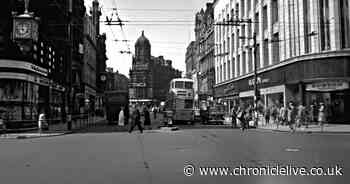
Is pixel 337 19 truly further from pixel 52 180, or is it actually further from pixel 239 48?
pixel 52 180

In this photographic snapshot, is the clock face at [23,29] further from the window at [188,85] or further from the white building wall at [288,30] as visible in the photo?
the white building wall at [288,30]

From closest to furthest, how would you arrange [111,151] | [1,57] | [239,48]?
[111,151] < [1,57] < [239,48]

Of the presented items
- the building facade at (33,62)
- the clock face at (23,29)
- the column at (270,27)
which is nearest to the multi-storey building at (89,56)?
the building facade at (33,62)

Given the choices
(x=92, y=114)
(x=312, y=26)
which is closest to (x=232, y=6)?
(x=312, y=26)

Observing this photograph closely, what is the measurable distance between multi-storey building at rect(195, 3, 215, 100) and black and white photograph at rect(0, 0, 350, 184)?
235 inches

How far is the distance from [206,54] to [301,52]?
47906 millimetres

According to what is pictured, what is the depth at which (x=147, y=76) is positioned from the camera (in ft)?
443

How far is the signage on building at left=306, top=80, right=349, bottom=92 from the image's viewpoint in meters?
29.8

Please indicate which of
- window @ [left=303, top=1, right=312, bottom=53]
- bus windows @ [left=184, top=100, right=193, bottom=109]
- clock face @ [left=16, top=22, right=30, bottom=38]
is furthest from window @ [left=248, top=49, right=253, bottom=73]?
clock face @ [left=16, top=22, right=30, bottom=38]

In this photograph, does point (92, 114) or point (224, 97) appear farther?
point (92, 114)

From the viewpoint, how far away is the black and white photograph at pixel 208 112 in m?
9.98

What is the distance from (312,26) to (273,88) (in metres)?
9.21

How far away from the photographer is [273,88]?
3903 cm

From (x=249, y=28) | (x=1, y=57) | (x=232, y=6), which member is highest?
(x=232, y=6)
